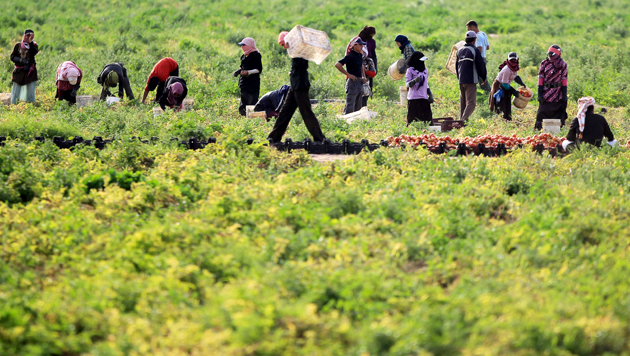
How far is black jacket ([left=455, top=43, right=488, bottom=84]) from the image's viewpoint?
472 inches

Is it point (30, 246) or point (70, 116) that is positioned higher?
point (70, 116)

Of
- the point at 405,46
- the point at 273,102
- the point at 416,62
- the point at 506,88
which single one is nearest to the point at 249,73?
the point at 273,102

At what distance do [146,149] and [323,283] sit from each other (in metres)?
4.29

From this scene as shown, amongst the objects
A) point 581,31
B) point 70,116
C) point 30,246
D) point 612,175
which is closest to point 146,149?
point 30,246

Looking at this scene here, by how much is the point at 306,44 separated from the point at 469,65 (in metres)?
4.15

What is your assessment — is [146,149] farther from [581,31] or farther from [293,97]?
[581,31]

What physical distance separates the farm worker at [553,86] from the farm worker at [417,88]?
1.97 m

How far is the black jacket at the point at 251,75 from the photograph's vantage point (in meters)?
13.0

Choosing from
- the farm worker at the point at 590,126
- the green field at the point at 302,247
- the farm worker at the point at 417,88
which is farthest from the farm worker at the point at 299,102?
the farm worker at the point at 590,126

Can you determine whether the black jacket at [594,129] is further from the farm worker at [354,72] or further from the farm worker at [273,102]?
the farm worker at [273,102]

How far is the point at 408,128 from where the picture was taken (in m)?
10.8

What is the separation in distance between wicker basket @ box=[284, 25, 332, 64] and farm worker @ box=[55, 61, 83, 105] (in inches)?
232

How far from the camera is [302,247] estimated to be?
5.38 meters

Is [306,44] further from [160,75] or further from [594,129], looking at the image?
[160,75]
